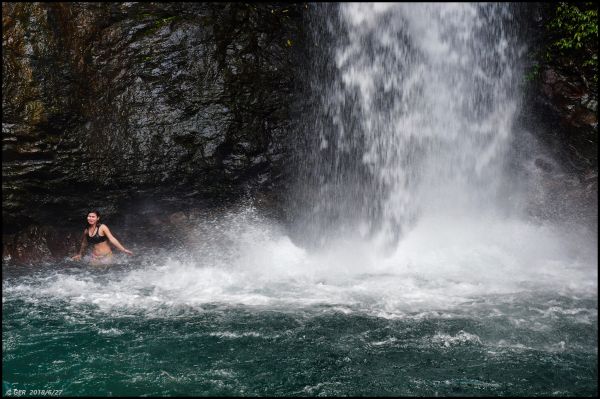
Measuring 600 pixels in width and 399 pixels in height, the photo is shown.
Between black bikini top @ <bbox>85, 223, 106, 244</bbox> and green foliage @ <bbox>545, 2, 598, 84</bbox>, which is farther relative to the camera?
green foliage @ <bbox>545, 2, 598, 84</bbox>

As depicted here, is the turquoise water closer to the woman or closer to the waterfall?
the woman

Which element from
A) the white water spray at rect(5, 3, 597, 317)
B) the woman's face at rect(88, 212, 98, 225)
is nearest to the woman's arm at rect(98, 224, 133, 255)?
the woman's face at rect(88, 212, 98, 225)

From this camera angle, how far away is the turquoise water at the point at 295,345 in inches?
217

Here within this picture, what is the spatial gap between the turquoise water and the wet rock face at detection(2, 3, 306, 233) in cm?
292

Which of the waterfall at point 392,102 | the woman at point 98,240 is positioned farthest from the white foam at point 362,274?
the waterfall at point 392,102

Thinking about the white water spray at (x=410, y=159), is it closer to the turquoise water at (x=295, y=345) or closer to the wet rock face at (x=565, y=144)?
the wet rock face at (x=565, y=144)

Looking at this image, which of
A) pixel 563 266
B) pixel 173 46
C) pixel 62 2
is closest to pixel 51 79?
pixel 62 2

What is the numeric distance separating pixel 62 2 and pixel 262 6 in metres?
4.35

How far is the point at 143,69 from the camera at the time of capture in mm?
10586

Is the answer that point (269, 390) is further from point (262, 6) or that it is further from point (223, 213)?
point (262, 6)

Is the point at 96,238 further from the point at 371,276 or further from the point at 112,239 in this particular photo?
the point at 371,276

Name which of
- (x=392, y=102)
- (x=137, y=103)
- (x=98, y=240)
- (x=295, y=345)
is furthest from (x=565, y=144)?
(x=98, y=240)

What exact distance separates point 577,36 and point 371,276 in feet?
23.8

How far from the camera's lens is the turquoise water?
5.51m
